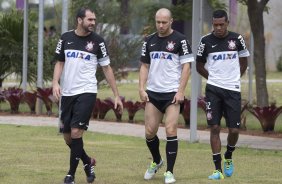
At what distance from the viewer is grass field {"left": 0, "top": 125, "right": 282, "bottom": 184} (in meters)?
11.5

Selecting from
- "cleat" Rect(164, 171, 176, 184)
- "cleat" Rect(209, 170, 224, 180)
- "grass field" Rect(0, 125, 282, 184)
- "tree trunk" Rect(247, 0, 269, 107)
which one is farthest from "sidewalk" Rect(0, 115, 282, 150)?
"cleat" Rect(164, 171, 176, 184)

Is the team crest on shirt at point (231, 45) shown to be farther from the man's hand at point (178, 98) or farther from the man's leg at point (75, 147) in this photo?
the man's leg at point (75, 147)

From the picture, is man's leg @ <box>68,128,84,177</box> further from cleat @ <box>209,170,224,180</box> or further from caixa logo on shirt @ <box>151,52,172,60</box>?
cleat @ <box>209,170,224,180</box>

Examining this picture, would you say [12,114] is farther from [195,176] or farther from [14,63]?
[195,176]

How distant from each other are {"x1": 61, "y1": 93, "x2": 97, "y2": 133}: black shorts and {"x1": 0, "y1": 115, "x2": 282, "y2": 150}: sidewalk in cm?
587

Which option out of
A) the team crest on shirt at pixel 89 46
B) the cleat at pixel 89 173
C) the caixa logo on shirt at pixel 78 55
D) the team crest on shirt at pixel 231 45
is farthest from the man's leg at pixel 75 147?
the team crest on shirt at pixel 231 45

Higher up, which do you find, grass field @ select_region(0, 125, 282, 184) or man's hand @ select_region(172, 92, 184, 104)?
man's hand @ select_region(172, 92, 184, 104)

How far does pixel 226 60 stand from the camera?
38.4 feet

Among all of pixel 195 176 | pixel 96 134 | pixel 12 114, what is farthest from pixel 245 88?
pixel 195 176

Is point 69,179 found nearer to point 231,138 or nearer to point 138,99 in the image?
point 231,138

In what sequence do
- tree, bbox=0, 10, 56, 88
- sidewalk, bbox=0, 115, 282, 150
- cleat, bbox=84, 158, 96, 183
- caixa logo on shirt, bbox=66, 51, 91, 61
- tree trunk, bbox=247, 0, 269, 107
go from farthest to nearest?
tree, bbox=0, 10, 56, 88 < tree trunk, bbox=247, 0, 269, 107 < sidewalk, bbox=0, 115, 282, 150 < cleat, bbox=84, 158, 96, 183 < caixa logo on shirt, bbox=66, 51, 91, 61

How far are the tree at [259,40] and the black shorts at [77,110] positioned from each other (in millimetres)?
12039

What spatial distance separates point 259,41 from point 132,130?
5147mm

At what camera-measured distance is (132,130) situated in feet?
63.0
